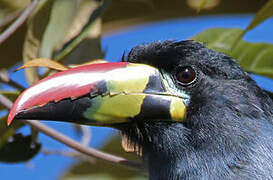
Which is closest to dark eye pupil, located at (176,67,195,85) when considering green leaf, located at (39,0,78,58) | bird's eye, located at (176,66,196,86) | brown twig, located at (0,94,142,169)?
bird's eye, located at (176,66,196,86)

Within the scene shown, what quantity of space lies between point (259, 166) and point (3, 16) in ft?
6.16

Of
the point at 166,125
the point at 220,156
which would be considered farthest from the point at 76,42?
the point at 220,156

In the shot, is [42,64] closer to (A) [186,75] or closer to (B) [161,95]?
(B) [161,95]

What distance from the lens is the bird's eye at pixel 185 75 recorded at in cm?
389

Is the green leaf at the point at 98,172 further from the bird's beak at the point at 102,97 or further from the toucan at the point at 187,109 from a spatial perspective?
the bird's beak at the point at 102,97

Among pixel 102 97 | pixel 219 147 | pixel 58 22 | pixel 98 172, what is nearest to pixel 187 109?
pixel 219 147

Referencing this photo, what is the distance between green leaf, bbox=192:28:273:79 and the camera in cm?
428

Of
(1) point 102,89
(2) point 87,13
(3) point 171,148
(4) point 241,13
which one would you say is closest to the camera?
(1) point 102,89

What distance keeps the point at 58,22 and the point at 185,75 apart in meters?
0.90

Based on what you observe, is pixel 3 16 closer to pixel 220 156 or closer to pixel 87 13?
pixel 87 13

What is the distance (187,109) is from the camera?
12.8ft

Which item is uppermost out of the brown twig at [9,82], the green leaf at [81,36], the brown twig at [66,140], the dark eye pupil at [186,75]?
the green leaf at [81,36]

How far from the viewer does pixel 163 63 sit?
3.93 meters

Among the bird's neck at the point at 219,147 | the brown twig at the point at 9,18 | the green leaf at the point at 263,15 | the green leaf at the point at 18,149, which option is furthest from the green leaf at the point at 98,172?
the green leaf at the point at 263,15
